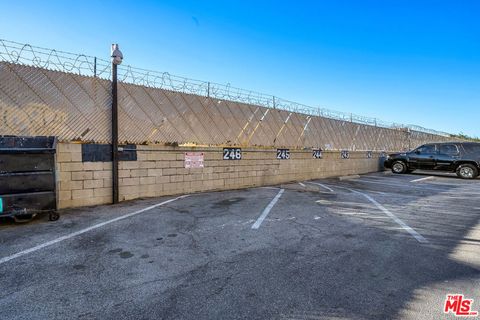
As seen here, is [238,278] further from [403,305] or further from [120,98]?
[120,98]

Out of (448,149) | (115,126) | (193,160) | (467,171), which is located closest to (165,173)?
(193,160)

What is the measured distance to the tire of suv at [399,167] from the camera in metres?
18.3

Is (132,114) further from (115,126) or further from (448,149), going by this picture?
(448,149)

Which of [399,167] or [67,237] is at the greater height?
[399,167]

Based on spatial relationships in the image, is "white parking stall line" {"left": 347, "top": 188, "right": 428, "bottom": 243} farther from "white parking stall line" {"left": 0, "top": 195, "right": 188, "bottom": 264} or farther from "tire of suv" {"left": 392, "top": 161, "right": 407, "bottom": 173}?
"tire of suv" {"left": 392, "top": 161, "right": 407, "bottom": 173}

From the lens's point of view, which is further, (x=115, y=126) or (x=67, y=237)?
(x=115, y=126)

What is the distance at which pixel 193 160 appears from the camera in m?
9.41

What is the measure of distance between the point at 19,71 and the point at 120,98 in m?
2.26

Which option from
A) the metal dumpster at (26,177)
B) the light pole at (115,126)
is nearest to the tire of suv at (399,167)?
the light pole at (115,126)

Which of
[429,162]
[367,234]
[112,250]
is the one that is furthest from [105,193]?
[429,162]

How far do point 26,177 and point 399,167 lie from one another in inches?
763

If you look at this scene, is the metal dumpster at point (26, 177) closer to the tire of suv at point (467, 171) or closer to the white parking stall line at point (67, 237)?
the white parking stall line at point (67, 237)

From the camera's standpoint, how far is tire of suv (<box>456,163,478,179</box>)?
622 inches

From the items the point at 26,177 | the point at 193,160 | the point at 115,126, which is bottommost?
the point at 26,177
